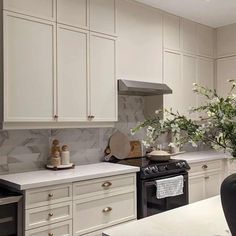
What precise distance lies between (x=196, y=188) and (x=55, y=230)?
1969mm

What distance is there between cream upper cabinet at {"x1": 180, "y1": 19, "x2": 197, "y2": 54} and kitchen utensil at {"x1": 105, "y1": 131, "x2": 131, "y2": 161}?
1498mm

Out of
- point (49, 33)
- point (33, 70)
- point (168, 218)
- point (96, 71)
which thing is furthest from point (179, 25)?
point (168, 218)

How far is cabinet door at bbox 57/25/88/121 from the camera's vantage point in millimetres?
2799

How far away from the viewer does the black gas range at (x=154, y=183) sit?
3029 mm

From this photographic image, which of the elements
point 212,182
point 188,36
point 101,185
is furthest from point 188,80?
point 101,185

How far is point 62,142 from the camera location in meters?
3.17

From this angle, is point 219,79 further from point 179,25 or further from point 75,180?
point 75,180

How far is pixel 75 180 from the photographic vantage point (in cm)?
253

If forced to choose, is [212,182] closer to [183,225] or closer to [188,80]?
[188,80]

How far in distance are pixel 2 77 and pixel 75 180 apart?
1020mm

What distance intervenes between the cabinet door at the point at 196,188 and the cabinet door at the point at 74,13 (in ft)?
7.09

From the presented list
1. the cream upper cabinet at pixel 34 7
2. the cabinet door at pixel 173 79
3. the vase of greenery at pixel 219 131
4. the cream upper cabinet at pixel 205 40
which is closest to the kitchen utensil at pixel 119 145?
the cabinet door at pixel 173 79

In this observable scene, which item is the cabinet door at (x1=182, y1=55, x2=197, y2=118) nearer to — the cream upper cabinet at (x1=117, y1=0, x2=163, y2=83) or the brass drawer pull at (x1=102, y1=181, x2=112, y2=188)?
the cream upper cabinet at (x1=117, y1=0, x2=163, y2=83)

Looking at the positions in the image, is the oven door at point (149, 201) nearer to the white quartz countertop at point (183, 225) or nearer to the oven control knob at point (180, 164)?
the oven control knob at point (180, 164)
